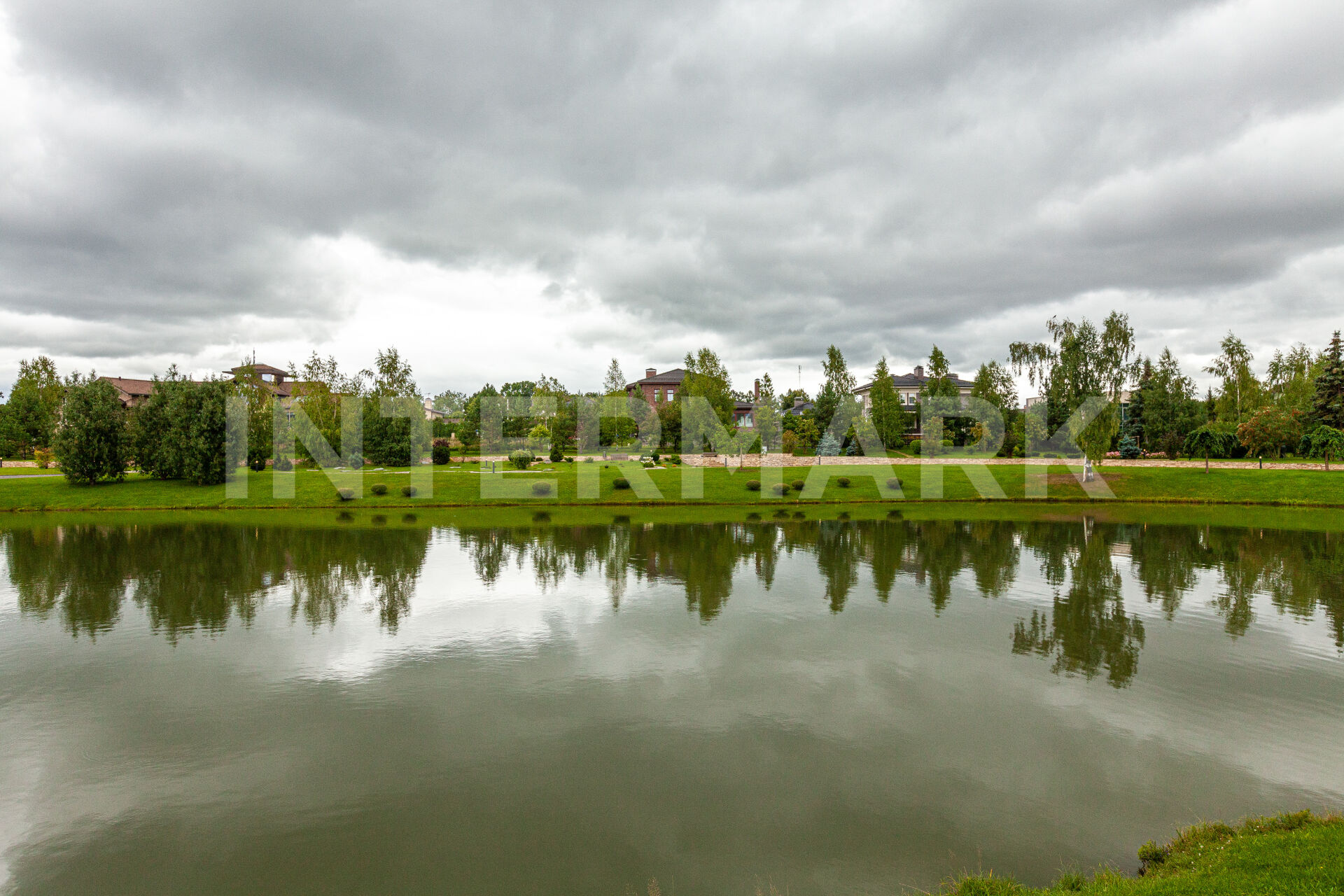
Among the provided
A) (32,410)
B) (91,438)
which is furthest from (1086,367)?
(32,410)

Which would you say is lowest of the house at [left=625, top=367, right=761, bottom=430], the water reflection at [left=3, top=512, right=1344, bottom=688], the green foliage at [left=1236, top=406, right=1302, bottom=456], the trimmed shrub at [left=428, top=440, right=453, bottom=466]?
the water reflection at [left=3, top=512, right=1344, bottom=688]

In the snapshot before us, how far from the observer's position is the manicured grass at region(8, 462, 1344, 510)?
3884 centimetres

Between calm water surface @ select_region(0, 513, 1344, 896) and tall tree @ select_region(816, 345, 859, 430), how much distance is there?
50.6 meters

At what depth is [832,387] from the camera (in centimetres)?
7162

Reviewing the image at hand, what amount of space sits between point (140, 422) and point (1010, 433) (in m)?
74.5

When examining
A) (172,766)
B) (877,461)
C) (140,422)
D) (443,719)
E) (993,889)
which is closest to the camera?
(993,889)

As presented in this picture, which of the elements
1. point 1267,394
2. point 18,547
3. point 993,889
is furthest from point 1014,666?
point 1267,394

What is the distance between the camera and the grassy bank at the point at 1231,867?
5359mm

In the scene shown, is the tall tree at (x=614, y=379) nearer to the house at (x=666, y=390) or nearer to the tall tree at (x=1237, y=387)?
the house at (x=666, y=390)

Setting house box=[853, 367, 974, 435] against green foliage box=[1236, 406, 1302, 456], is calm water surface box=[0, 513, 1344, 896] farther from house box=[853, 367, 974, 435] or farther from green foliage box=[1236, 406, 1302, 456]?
house box=[853, 367, 974, 435]

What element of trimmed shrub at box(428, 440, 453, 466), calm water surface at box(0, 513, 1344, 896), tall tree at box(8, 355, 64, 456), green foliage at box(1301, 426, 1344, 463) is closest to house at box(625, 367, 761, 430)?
trimmed shrub at box(428, 440, 453, 466)

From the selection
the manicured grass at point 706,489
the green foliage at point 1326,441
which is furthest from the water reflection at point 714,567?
the green foliage at point 1326,441

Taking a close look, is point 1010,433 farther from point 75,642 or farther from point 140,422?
point 140,422

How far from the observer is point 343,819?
738 centimetres
